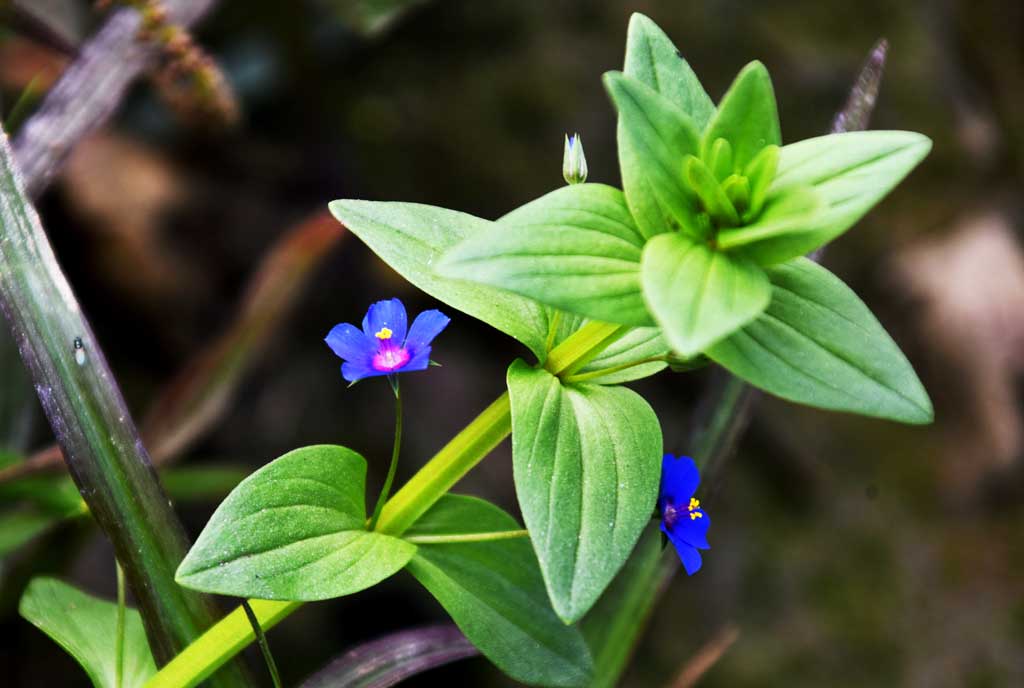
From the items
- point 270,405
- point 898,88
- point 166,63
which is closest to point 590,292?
point 166,63

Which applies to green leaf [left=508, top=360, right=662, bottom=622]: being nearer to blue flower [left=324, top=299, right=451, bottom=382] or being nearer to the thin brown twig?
blue flower [left=324, top=299, right=451, bottom=382]

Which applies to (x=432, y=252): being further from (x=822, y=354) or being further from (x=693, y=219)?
(x=822, y=354)

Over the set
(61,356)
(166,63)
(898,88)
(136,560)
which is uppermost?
(166,63)

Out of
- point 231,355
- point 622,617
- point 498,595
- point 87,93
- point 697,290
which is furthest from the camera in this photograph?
point 231,355

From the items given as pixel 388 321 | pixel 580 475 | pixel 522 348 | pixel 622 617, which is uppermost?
pixel 388 321

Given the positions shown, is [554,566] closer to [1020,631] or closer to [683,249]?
[683,249]

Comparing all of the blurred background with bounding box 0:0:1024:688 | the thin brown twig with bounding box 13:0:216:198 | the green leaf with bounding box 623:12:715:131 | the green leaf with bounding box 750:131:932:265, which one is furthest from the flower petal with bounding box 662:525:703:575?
the blurred background with bounding box 0:0:1024:688

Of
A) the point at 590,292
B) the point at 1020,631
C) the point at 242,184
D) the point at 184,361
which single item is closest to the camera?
the point at 590,292

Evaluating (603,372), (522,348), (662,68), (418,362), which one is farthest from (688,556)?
(522,348)
